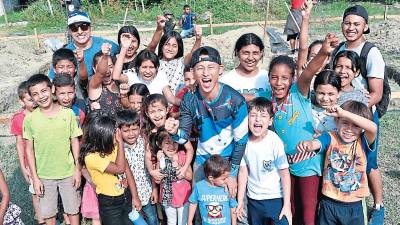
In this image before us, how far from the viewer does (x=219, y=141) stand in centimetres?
296

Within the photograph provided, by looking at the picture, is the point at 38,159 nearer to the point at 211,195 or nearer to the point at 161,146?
the point at 161,146

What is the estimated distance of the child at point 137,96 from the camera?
3.46m

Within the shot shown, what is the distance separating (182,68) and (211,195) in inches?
60.5

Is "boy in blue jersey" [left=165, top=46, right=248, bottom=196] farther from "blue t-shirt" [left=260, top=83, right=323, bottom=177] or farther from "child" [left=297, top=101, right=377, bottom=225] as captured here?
"child" [left=297, top=101, right=377, bottom=225]

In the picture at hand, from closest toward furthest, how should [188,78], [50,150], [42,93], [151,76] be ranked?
[42,93] < [50,150] < [151,76] < [188,78]

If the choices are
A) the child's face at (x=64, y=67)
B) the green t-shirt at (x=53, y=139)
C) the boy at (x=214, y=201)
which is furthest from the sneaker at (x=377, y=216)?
the child's face at (x=64, y=67)

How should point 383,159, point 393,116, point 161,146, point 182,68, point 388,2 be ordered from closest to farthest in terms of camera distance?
point 161,146, point 182,68, point 383,159, point 393,116, point 388,2

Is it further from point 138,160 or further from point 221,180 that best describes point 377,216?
point 138,160

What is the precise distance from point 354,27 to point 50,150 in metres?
2.60

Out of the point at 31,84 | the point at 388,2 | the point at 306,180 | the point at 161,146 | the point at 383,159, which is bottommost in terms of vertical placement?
the point at 383,159

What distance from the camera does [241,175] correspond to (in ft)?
9.93

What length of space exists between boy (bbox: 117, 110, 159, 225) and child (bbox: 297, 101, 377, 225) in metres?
1.25

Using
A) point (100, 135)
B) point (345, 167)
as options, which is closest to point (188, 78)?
point (100, 135)

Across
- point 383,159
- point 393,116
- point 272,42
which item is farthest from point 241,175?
point 272,42
